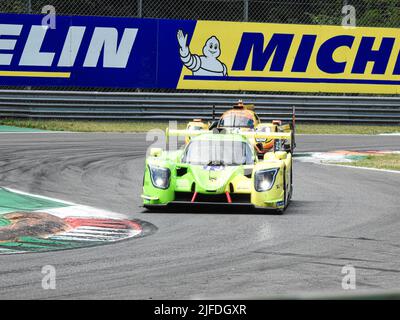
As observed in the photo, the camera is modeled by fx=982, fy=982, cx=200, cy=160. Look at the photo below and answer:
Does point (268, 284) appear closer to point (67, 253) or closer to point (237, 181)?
point (67, 253)

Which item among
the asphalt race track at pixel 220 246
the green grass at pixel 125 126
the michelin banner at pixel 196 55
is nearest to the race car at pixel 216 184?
the asphalt race track at pixel 220 246

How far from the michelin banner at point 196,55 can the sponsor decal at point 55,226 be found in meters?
12.5

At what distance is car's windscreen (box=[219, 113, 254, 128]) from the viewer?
791 inches

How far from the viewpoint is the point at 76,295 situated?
754 cm

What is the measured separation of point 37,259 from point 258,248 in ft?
7.33

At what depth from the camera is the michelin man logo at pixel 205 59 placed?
2581 cm

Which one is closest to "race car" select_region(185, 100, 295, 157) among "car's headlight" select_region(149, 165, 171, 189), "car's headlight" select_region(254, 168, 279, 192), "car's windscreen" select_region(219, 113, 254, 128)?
"car's windscreen" select_region(219, 113, 254, 128)

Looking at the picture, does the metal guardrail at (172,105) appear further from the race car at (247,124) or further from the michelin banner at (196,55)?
the race car at (247,124)

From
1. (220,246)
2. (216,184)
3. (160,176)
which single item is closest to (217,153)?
(216,184)

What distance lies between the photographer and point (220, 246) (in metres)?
9.94

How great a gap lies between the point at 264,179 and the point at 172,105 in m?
13.7

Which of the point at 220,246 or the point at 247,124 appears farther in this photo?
the point at 247,124

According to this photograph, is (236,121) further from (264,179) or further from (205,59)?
(264,179)
